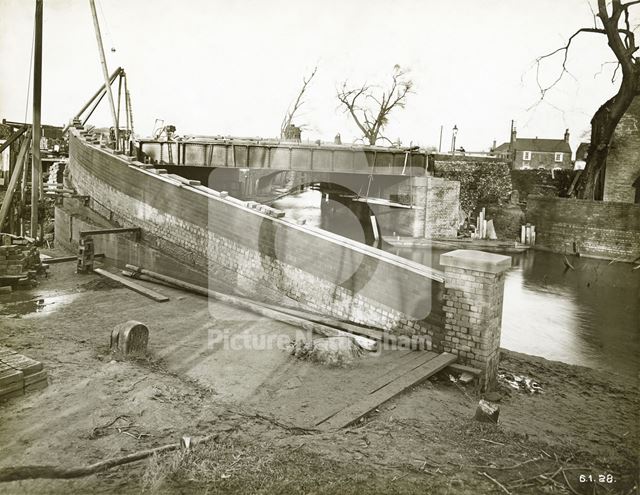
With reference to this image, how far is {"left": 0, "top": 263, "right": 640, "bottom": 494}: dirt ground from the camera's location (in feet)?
12.4

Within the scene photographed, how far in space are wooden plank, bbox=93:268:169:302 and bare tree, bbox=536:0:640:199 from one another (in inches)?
720

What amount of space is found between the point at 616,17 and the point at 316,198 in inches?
952

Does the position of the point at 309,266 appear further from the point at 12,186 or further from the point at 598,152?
the point at 598,152

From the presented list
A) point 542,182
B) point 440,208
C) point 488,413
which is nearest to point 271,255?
point 488,413

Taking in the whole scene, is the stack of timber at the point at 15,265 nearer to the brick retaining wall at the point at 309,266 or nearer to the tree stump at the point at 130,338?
the brick retaining wall at the point at 309,266

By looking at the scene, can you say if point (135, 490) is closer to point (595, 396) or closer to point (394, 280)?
point (394, 280)

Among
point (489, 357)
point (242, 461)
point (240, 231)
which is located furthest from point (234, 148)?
point (242, 461)

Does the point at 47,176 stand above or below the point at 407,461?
above

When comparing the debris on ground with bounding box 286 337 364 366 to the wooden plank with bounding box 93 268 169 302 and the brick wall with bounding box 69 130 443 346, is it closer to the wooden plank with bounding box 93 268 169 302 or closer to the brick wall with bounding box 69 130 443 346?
the brick wall with bounding box 69 130 443 346

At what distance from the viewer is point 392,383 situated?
6109mm

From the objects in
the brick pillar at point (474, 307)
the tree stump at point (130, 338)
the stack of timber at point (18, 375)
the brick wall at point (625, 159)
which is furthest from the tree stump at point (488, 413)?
the brick wall at point (625, 159)

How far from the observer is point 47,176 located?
29.7m

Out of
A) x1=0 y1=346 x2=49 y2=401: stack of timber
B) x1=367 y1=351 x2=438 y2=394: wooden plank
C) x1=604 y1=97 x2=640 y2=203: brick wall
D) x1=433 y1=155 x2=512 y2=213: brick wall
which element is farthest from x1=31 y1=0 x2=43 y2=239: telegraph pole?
x1=604 y1=97 x2=640 y2=203: brick wall

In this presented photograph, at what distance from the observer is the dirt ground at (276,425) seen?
148 inches
